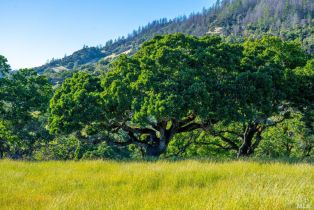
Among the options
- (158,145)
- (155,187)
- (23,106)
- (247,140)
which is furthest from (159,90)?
(23,106)

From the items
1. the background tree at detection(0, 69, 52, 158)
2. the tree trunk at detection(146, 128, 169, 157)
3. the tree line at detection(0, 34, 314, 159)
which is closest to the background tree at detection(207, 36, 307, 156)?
the tree line at detection(0, 34, 314, 159)

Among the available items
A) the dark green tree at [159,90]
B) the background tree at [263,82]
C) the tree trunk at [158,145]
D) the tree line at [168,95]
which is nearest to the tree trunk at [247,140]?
the tree line at [168,95]

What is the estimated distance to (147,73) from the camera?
62.0 ft

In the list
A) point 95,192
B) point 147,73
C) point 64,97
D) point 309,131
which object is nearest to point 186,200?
point 95,192

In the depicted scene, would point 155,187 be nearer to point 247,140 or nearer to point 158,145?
point 158,145

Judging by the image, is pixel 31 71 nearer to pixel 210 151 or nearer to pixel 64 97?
pixel 64 97

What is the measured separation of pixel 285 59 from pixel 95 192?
20365mm

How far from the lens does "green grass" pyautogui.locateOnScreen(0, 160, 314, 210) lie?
6438mm

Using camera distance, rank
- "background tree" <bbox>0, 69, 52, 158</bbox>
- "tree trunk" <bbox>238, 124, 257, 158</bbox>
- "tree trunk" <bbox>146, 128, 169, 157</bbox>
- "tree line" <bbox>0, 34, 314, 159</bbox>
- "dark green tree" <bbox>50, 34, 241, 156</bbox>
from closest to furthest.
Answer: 1. "dark green tree" <bbox>50, 34, 241, 156</bbox>
2. "tree line" <bbox>0, 34, 314, 159</bbox>
3. "tree trunk" <bbox>146, 128, 169, 157</bbox>
4. "background tree" <bbox>0, 69, 52, 158</bbox>
5. "tree trunk" <bbox>238, 124, 257, 158</bbox>

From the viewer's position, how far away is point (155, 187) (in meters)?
8.85

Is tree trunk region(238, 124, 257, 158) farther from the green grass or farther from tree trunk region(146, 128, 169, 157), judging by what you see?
the green grass

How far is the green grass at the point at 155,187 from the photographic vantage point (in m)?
6.44

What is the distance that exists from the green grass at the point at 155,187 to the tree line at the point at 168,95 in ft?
21.9

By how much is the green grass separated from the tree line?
21.9 feet
